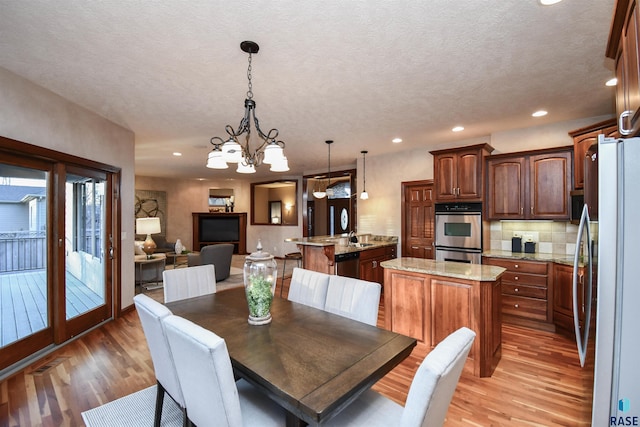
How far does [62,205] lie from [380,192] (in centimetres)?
498

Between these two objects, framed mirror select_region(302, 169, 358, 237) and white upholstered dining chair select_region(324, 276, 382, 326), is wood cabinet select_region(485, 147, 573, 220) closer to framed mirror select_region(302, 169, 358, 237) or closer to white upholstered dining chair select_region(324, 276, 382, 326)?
white upholstered dining chair select_region(324, 276, 382, 326)

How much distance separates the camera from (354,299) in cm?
211

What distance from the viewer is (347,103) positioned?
329 cm

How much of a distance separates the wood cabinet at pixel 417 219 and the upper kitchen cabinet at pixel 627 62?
374 cm

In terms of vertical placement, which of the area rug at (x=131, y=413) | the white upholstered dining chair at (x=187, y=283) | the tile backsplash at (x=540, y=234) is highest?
the tile backsplash at (x=540, y=234)

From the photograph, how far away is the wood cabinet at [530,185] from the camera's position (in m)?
3.71

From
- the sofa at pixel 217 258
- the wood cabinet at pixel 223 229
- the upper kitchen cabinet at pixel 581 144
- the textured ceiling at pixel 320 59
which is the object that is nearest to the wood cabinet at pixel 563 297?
the upper kitchen cabinet at pixel 581 144

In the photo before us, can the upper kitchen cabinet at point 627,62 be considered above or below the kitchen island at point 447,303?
above

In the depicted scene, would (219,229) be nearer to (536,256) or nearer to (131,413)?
(131,413)

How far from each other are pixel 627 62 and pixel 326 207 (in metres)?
7.83

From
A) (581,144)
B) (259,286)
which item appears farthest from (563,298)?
(259,286)

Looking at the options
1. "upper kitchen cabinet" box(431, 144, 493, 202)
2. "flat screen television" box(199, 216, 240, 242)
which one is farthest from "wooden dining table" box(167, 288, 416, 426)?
"flat screen television" box(199, 216, 240, 242)

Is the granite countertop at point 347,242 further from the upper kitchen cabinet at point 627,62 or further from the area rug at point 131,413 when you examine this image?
the upper kitchen cabinet at point 627,62

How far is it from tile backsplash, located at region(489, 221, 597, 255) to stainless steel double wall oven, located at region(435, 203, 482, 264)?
1.59ft
